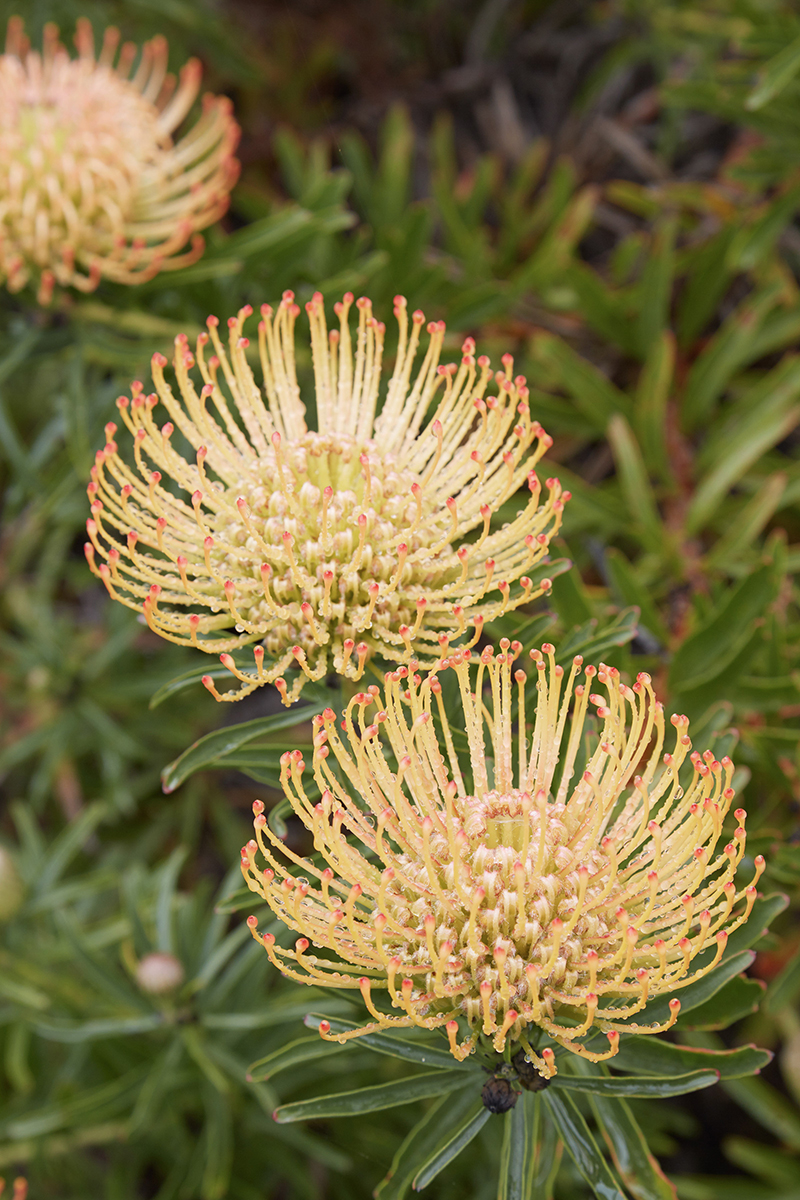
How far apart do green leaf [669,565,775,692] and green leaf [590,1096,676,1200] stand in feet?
2.02

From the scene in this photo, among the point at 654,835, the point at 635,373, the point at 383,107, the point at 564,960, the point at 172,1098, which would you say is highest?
the point at 383,107

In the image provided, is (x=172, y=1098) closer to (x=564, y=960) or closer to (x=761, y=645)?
(x=564, y=960)

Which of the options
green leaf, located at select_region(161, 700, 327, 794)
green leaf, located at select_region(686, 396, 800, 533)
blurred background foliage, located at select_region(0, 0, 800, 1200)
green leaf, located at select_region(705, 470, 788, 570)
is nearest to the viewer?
green leaf, located at select_region(161, 700, 327, 794)

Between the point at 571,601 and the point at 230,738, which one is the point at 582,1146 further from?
the point at 571,601

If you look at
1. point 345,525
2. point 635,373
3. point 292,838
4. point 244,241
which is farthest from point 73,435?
point 635,373

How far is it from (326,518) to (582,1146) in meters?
0.68

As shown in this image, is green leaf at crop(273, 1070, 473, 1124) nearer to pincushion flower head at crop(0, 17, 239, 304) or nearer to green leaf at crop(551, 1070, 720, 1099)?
green leaf at crop(551, 1070, 720, 1099)

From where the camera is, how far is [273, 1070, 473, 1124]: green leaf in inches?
39.8

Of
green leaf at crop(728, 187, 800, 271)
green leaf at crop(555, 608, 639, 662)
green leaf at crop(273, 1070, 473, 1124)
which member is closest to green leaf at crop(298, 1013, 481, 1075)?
green leaf at crop(273, 1070, 473, 1124)

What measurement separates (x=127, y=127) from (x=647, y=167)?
151cm

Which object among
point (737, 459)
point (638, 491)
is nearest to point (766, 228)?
point (737, 459)

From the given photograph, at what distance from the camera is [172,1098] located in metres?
1.78

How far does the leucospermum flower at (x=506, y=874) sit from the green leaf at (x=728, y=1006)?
3.1 inches

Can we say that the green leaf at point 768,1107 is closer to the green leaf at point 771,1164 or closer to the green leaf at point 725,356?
the green leaf at point 771,1164
